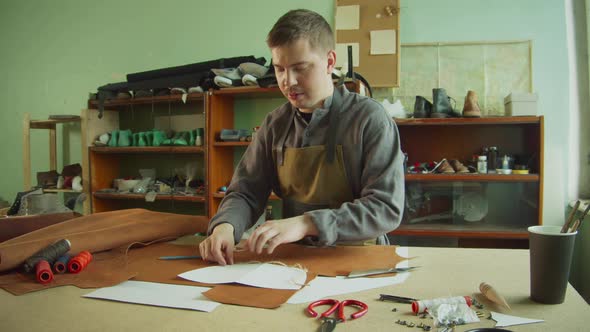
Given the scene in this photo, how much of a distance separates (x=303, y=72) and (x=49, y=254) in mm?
847

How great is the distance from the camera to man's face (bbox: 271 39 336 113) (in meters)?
1.24

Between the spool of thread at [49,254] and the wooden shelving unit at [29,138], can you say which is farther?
the wooden shelving unit at [29,138]

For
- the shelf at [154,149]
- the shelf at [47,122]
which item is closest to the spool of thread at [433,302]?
the shelf at [154,149]

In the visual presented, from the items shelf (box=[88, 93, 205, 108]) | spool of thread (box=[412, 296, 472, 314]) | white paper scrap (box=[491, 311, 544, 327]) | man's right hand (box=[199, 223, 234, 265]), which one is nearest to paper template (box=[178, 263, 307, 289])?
man's right hand (box=[199, 223, 234, 265])

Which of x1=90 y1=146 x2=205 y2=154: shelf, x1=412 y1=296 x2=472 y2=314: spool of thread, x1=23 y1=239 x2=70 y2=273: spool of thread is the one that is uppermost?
x1=90 y1=146 x2=205 y2=154: shelf

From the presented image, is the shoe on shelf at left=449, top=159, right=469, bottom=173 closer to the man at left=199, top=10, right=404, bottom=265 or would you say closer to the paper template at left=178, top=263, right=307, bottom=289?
the man at left=199, top=10, right=404, bottom=265

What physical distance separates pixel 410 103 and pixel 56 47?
3262mm

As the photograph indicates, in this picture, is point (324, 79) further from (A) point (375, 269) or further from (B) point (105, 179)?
(B) point (105, 179)

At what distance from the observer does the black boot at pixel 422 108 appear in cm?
262

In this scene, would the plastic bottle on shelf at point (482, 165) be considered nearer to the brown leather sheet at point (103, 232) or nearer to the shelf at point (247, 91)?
the shelf at point (247, 91)

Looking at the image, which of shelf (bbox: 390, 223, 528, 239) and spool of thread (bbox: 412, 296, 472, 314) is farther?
shelf (bbox: 390, 223, 528, 239)

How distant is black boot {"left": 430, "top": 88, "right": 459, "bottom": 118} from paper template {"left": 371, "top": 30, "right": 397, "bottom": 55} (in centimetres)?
48

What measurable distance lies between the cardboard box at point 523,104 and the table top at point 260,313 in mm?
1841

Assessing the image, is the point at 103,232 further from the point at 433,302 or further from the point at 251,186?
the point at 433,302
